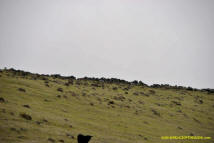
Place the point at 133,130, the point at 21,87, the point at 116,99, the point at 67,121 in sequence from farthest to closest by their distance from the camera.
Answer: the point at 116,99 < the point at 21,87 < the point at 133,130 < the point at 67,121

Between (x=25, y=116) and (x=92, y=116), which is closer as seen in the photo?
(x=25, y=116)

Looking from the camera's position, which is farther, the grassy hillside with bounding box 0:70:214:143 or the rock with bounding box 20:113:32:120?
the rock with bounding box 20:113:32:120

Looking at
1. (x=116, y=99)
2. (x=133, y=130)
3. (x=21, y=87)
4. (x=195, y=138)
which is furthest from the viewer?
(x=116, y=99)

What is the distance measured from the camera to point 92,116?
69.6 feet

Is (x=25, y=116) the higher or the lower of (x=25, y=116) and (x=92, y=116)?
the higher

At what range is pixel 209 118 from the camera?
3048 cm

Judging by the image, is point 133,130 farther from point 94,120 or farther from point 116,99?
point 116,99

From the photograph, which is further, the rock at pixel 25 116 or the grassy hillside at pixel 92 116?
the rock at pixel 25 116

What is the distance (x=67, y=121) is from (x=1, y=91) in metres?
6.46

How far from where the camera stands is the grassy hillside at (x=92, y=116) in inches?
565

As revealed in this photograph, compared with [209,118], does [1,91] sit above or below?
above

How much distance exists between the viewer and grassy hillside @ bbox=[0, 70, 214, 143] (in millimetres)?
14358

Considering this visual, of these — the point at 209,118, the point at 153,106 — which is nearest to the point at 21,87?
the point at 153,106

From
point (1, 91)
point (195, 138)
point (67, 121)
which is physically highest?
point (1, 91)
